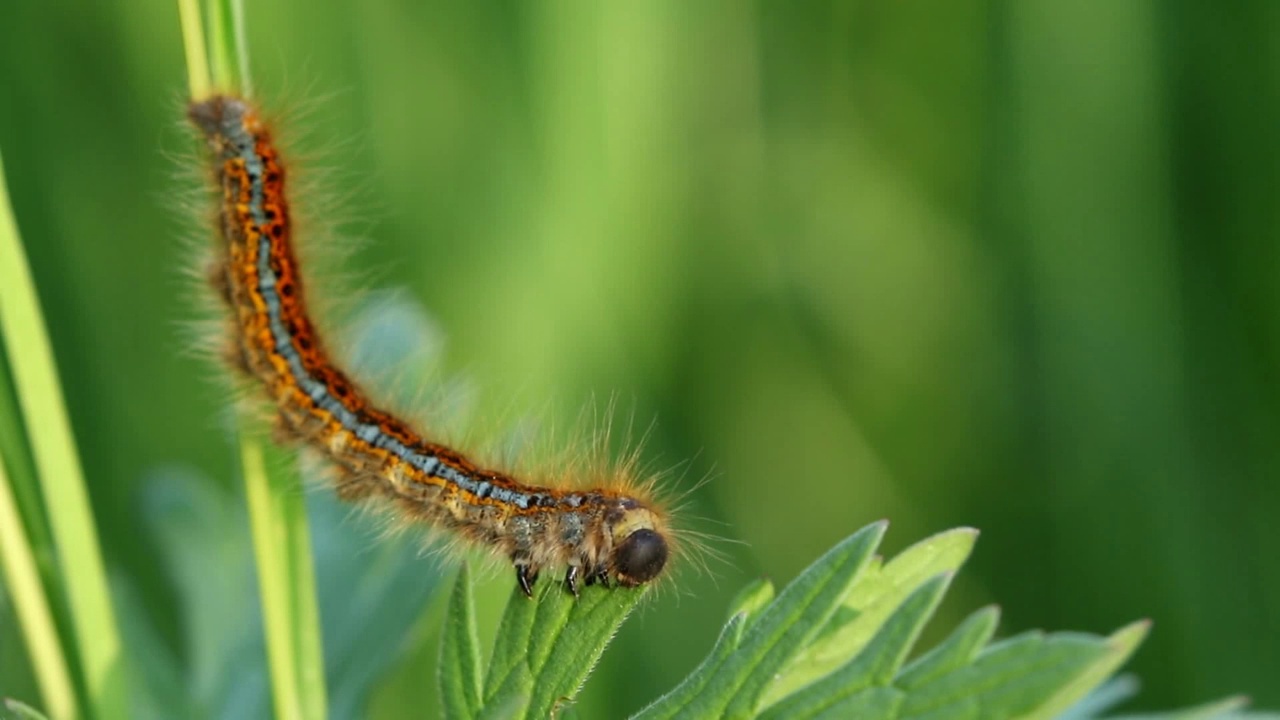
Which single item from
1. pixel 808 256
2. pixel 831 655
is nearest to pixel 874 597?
pixel 831 655

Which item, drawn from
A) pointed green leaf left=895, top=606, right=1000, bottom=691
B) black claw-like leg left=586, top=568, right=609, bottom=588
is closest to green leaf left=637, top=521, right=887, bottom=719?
pointed green leaf left=895, top=606, right=1000, bottom=691

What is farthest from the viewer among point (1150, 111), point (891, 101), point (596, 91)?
point (891, 101)

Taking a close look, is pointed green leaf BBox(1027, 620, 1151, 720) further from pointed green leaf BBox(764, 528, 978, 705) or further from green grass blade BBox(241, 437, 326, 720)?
green grass blade BBox(241, 437, 326, 720)

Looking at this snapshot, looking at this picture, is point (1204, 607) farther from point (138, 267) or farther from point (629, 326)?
point (138, 267)

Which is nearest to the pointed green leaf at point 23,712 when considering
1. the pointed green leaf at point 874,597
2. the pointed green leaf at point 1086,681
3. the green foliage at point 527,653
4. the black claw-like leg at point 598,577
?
the green foliage at point 527,653

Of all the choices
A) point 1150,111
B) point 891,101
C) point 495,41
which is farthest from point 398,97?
point 1150,111

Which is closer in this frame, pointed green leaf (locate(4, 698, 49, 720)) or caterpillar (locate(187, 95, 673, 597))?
pointed green leaf (locate(4, 698, 49, 720))
